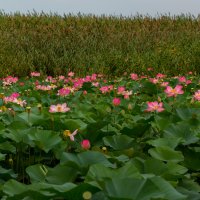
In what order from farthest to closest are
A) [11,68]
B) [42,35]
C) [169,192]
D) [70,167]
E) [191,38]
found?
[191,38] → [42,35] → [11,68] → [70,167] → [169,192]

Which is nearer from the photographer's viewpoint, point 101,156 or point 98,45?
point 101,156

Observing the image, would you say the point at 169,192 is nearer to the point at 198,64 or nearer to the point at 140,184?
the point at 140,184

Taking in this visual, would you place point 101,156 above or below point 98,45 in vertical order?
above

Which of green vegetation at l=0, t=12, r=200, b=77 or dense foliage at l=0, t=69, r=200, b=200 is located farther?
green vegetation at l=0, t=12, r=200, b=77

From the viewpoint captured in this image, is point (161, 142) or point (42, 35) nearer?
point (161, 142)

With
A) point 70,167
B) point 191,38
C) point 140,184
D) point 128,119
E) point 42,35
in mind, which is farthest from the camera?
point 191,38

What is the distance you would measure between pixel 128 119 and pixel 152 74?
640cm

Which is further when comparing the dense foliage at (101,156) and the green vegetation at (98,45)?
the green vegetation at (98,45)

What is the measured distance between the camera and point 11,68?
10328 mm

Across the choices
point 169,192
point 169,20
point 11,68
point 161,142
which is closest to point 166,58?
point 11,68

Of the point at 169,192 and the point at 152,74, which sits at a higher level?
the point at 169,192

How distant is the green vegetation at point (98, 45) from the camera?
34.1 feet

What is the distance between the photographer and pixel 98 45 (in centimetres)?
1249

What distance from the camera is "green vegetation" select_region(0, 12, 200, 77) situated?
10.4 m
